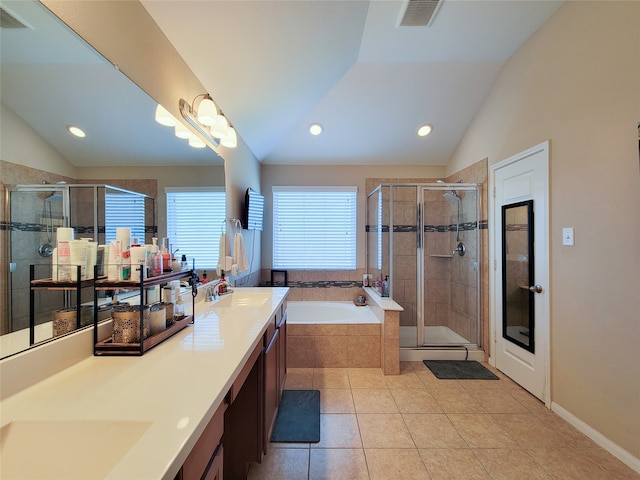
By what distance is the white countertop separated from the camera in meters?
0.57

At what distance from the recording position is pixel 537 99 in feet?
7.26

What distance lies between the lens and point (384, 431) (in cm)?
185

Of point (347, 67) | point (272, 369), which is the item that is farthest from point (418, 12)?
point (272, 369)

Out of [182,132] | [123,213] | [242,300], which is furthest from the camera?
[242,300]

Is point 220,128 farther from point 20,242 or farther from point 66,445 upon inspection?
point 66,445

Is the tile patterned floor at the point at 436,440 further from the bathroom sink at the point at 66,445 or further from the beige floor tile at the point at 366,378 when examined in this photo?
the bathroom sink at the point at 66,445

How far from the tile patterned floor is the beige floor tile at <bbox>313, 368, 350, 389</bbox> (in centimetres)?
2

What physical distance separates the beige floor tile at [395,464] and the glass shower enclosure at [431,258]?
4.84 ft

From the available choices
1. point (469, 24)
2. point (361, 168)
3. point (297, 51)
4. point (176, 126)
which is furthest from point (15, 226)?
point (361, 168)

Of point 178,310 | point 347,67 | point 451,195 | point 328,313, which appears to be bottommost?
point 328,313

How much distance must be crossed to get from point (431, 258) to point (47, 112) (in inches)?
138

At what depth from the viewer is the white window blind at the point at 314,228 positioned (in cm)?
377

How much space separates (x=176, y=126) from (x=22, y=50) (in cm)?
82

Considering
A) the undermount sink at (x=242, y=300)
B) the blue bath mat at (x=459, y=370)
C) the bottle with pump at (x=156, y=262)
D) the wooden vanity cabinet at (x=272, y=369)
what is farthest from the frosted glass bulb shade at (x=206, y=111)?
the blue bath mat at (x=459, y=370)
